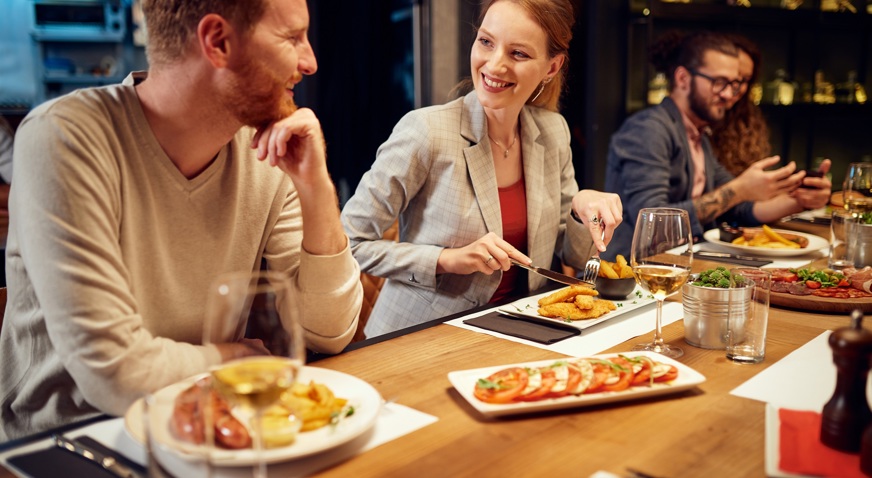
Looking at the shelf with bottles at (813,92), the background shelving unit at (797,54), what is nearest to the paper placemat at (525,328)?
the background shelving unit at (797,54)

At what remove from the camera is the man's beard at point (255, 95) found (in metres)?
1.44

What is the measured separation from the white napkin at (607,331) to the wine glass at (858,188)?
0.94 m

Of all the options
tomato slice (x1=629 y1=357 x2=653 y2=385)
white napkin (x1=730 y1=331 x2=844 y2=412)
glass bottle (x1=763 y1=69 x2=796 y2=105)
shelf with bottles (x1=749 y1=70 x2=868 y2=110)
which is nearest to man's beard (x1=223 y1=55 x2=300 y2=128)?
tomato slice (x1=629 y1=357 x2=653 y2=385)

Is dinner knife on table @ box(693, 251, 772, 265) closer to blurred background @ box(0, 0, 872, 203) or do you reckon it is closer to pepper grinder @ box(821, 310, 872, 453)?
pepper grinder @ box(821, 310, 872, 453)

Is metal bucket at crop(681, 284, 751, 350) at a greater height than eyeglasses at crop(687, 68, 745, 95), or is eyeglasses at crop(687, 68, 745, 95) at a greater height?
eyeglasses at crop(687, 68, 745, 95)

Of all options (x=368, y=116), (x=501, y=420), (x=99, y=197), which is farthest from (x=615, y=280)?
(x=368, y=116)

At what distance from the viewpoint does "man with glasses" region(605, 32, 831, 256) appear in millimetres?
3121

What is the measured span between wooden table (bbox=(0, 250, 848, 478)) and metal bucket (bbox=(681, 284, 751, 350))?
0.16ft

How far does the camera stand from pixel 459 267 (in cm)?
207

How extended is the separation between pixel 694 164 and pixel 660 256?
2224mm

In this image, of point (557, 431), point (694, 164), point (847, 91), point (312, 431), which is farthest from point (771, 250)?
point (847, 91)

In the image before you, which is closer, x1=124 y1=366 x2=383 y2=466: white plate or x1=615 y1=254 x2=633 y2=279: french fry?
x1=124 y1=366 x2=383 y2=466: white plate

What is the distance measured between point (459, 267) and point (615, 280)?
428mm

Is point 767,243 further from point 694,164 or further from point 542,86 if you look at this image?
point 694,164
